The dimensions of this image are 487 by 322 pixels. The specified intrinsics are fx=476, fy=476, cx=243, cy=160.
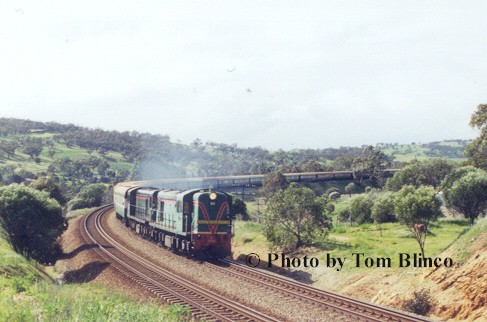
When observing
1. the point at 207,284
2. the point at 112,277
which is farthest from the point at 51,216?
the point at 207,284

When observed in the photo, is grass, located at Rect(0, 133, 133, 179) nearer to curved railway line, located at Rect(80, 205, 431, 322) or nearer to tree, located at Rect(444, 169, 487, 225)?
curved railway line, located at Rect(80, 205, 431, 322)

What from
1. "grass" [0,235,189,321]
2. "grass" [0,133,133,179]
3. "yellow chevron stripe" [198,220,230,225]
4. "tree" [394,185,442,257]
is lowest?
"grass" [0,235,189,321]

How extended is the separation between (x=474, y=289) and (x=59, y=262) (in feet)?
91.2

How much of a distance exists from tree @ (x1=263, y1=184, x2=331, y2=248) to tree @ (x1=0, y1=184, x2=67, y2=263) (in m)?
17.2

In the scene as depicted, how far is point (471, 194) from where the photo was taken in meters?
42.1

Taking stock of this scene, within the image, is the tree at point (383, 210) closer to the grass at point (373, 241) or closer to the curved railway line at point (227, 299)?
the grass at point (373, 241)

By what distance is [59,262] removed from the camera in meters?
34.8

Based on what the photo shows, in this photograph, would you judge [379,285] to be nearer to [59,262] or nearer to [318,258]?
[318,258]

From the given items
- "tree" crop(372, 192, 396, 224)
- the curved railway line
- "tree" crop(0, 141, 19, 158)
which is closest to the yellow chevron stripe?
the curved railway line

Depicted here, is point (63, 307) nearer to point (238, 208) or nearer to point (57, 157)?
point (238, 208)

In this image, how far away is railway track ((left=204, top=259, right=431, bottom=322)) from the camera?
17.6 meters

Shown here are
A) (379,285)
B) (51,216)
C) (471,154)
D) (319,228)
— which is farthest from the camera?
(471,154)

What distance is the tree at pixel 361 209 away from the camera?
5312cm

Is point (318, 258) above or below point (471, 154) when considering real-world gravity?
below
